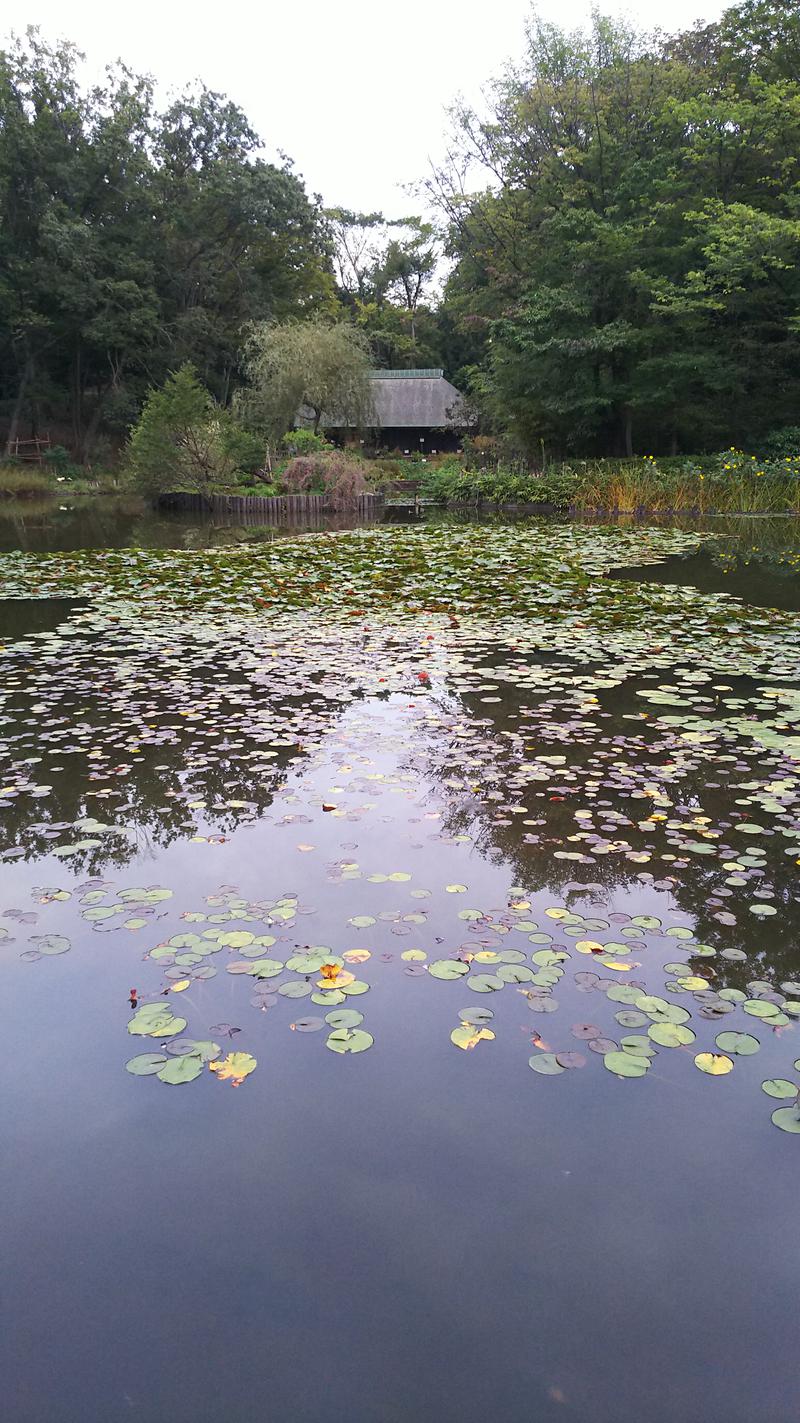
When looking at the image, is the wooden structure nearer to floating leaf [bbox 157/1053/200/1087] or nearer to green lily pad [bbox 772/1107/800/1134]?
floating leaf [bbox 157/1053/200/1087]

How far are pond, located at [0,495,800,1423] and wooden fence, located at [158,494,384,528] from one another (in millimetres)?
17040

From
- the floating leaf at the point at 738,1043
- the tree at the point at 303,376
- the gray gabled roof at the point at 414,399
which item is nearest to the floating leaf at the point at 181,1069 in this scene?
the floating leaf at the point at 738,1043

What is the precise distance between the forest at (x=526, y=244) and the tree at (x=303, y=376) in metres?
2.32

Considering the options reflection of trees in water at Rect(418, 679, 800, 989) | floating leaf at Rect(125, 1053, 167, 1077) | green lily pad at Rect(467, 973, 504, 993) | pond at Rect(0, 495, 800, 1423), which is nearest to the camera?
pond at Rect(0, 495, 800, 1423)

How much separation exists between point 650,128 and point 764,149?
3.65 metres

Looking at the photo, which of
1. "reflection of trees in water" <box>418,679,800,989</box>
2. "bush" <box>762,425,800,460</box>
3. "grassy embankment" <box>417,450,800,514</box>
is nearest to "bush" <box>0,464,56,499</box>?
"grassy embankment" <box>417,450,800,514</box>

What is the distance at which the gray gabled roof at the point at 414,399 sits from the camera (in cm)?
3975

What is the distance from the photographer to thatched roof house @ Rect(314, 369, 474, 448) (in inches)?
1567

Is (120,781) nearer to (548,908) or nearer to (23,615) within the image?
(548,908)

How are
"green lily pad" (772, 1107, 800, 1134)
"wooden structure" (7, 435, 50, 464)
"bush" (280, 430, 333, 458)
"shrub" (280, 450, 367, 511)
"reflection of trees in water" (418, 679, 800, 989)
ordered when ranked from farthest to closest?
1. "wooden structure" (7, 435, 50, 464)
2. "bush" (280, 430, 333, 458)
3. "shrub" (280, 450, 367, 511)
4. "reflection of trees in water" (418, 679, 800, 989)
5. "green lily pad" (772, 1107, 800, 1134)

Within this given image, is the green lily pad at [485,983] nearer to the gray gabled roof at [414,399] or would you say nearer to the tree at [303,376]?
the tree at [303,376]

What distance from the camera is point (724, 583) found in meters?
10.2

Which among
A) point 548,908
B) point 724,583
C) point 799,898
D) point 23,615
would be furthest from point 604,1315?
point 724,583

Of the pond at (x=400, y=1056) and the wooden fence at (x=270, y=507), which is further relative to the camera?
the wooden fence at (x=270, y=507)
